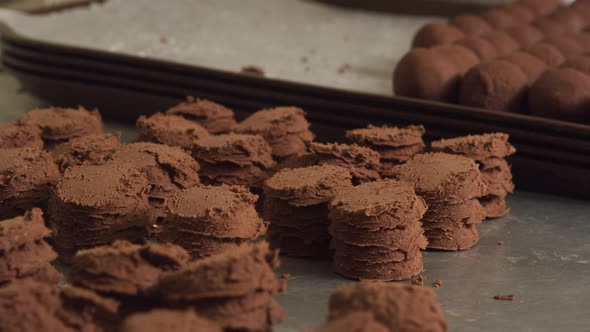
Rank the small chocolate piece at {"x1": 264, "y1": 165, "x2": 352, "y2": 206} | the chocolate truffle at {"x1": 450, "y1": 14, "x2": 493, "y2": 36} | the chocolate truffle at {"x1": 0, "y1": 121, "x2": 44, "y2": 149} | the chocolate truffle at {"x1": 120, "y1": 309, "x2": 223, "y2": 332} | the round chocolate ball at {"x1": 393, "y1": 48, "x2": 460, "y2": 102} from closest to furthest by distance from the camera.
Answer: the chocolate truffle at {"x1": 120, "y1": 309, "x2": 223, "y2": 332} < the small chocolate piece at {"x1": 264, "y1": 165, "x2": 352, "y2": 206} < the chocolate truffle at {"x1": 0, "y1": 121, "x2": 44, "y2": 149} < the round chocolate ball at {"x1": 393, "y1": 48, "x2": 460, "y2": 102} < the chocolate truffle at {"x1": 450, "y1": 14, "x2": 493, "y2": 36}

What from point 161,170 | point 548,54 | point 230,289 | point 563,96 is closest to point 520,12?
point 548,54

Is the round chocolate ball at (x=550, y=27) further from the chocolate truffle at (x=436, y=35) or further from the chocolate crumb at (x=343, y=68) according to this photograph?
the chocolate crumb at (x=343, y=68)

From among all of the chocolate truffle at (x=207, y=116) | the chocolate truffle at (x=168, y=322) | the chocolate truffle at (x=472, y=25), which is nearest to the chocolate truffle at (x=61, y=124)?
the chocolate truffle at (x=207, y=116)

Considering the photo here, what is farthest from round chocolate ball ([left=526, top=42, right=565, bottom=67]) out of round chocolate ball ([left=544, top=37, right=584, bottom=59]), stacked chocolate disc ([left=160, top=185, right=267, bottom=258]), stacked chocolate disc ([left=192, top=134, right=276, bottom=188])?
stacked chocolate disc ([left=160, top=185, right=267, bottom=258])

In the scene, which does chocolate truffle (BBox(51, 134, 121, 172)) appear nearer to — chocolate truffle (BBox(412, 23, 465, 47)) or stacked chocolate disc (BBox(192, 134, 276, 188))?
stacked chocolate disc (BBox(192, 134, 276, 188))

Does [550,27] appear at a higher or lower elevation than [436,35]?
higher

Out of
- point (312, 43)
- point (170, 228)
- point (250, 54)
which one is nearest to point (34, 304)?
point (170, 228)

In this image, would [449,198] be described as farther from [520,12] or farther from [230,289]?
[520,12]
